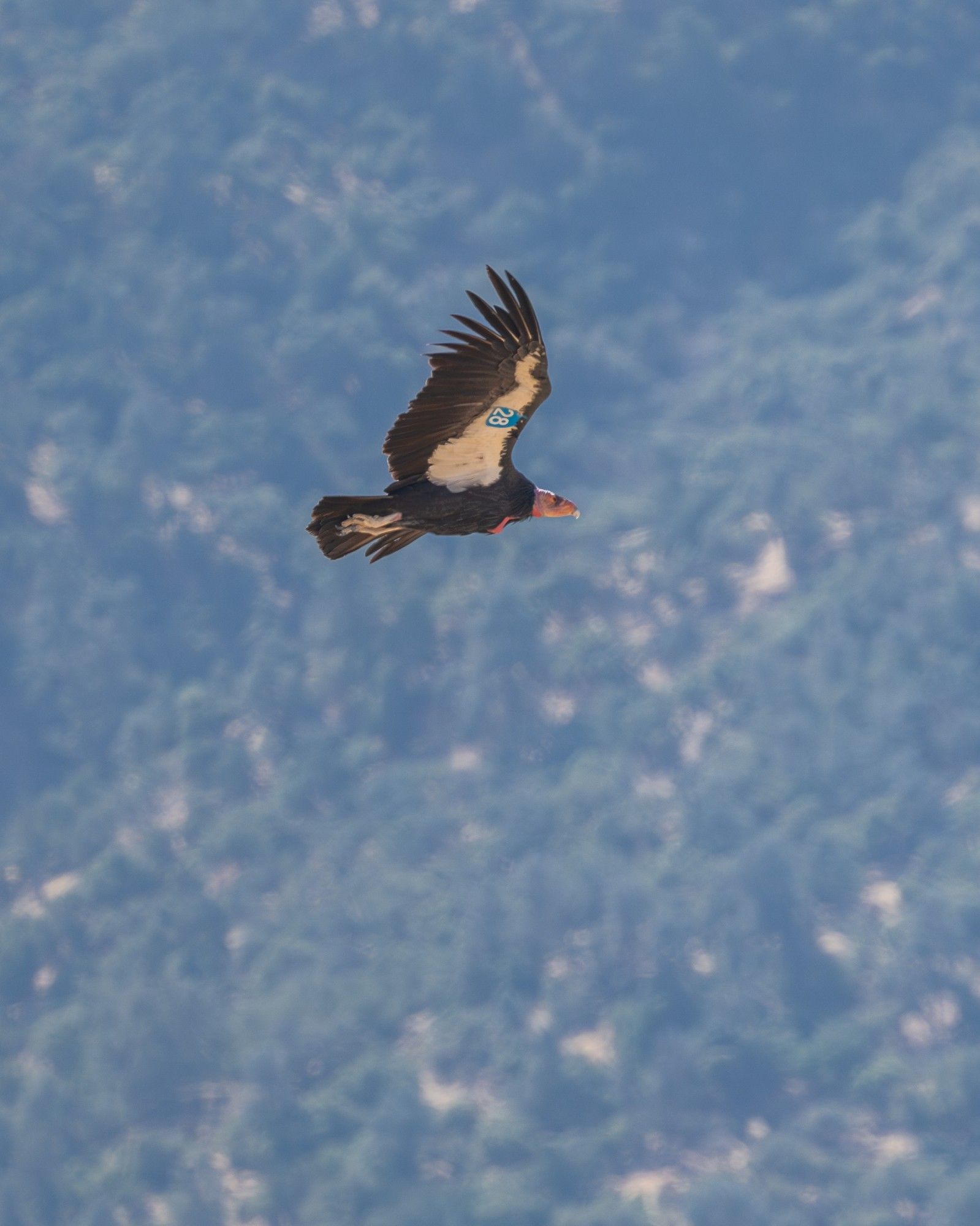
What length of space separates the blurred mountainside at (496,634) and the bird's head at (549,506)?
299 feet

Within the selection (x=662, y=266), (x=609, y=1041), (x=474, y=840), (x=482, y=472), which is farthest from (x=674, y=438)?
(x=482, y=472)

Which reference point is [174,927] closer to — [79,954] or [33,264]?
[79,954]

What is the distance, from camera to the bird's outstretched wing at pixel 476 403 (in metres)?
32.7

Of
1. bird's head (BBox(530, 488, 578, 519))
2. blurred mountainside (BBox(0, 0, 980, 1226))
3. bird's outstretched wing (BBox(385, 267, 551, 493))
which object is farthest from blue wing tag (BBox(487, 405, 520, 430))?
blurred mountainside (BBox(0, 0, 980, 1226))

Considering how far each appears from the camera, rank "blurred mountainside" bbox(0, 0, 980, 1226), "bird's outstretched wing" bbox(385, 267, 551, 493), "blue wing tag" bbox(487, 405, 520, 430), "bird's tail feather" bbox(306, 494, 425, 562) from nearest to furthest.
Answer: "bird's outstretched wing" bbox(385, 267, 551, 493), "blue wing tag" bbox(487, 405, 520, 430), "bird's tail feather" bbox(306, 494, 425, 562), "blurred mountainside" bbox(0, 0, 980, 1226)

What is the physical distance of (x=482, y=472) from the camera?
35125mm

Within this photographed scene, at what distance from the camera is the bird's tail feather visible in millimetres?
34531

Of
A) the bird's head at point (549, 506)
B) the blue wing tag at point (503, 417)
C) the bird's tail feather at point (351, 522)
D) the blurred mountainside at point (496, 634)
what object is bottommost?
the bird's tail feather at point (351, 522)

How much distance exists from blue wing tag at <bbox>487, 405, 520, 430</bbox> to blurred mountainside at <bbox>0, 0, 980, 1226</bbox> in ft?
310

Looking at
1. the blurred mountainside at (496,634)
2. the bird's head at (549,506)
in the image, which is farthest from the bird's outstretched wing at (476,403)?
the blurred mountainside at (496,634)

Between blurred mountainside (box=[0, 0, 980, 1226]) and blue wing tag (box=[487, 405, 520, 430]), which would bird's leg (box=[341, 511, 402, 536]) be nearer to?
blue wing tag (box=[487, 405, 520, 430])

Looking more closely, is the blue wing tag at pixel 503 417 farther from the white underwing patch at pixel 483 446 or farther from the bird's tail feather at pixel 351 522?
the bird's tail feather at pixel 351 522

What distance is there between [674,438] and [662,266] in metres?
18.3

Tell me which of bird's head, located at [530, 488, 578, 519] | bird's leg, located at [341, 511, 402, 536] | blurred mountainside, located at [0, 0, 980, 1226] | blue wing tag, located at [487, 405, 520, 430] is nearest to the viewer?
blue wing tag, located at [487, 405, 520, 430]
